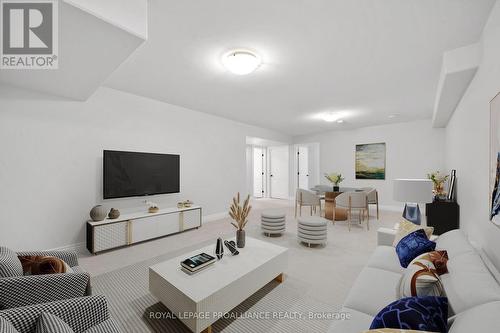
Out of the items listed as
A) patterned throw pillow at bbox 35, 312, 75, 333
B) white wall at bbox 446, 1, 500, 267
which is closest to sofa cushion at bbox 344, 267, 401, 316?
white wall at bbox 446, 1, 500, 267

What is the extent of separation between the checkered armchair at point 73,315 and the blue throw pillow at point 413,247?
206cm

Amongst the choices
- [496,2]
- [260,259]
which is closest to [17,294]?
[260,259]

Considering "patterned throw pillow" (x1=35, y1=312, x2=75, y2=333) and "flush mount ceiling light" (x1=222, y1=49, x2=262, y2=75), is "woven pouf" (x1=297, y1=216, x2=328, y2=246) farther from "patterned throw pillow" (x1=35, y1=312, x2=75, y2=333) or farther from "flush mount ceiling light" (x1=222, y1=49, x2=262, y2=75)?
"patterned throw pillow" (x1=35, y1=312, x2=75, y2=333)

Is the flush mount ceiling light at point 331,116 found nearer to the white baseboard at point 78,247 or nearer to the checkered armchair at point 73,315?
the checkered armchair at point 73,315

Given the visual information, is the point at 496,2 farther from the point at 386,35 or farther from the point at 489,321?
the point at 489,321

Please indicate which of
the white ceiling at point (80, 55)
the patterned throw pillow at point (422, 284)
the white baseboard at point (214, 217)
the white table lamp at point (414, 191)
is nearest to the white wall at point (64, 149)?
the white ceiling at point (80, 55)

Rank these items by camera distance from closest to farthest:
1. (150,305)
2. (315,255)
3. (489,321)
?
1. (489,321)
2. (150,305)
3. (315,255)

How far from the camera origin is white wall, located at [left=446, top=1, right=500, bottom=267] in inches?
64.9

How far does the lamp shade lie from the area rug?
1.53m

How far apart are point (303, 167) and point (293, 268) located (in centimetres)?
601

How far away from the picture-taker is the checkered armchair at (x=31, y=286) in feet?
3.90

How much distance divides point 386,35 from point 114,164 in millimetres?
3956

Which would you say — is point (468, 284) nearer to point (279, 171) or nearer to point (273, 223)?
point (273, 223)

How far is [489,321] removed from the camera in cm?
72
